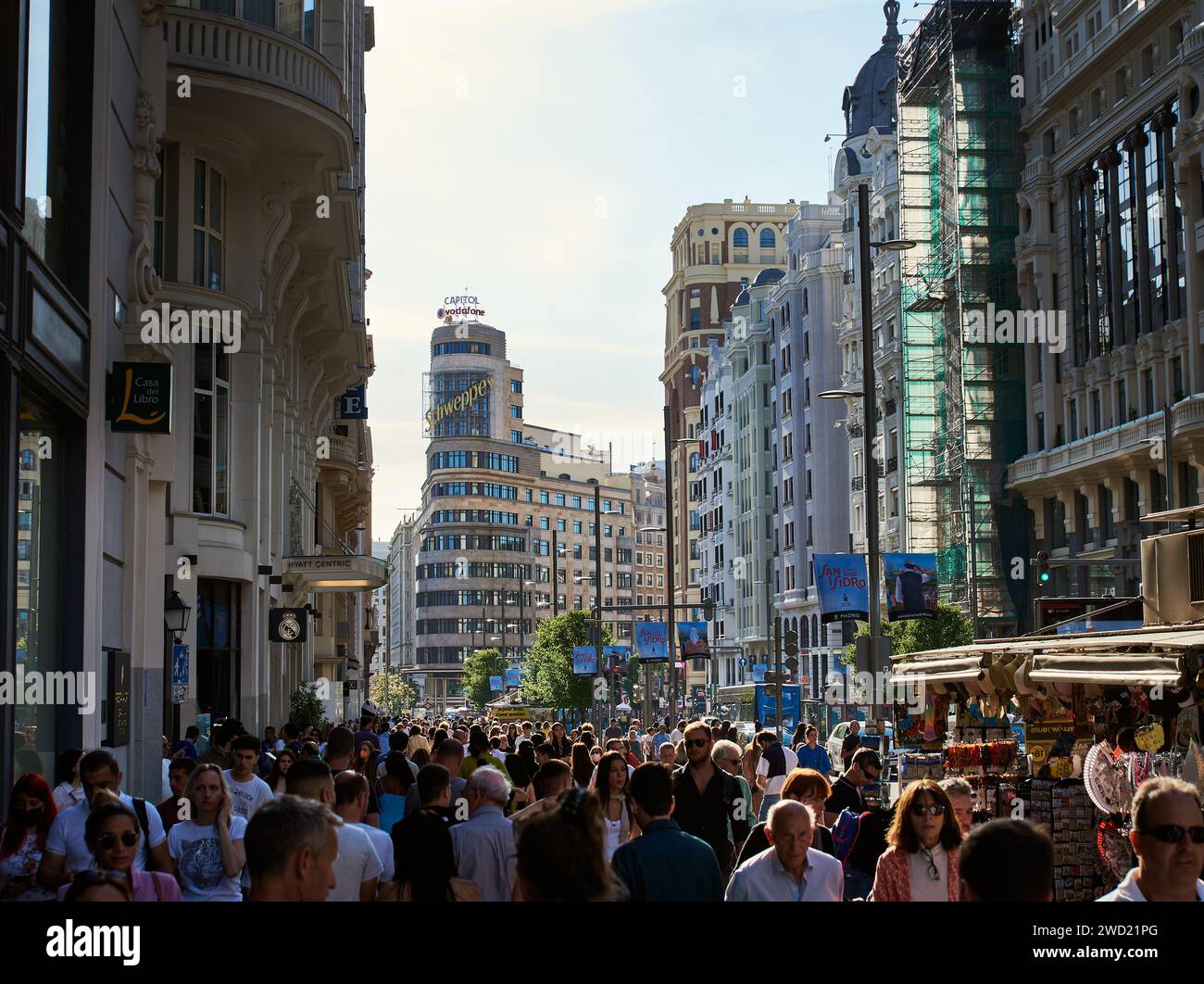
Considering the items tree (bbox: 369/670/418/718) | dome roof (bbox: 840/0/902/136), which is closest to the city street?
dome roof (bbox: 840/0/902/136)

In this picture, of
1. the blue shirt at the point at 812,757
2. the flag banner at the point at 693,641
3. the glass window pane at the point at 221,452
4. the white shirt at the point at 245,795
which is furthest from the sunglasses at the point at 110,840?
the flag banner at the point at 693,641

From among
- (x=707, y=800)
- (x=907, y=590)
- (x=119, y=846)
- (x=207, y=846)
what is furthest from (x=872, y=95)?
(x=119, y=846)

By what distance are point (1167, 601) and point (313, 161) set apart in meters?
15.7

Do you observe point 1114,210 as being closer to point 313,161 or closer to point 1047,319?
point 1047,319

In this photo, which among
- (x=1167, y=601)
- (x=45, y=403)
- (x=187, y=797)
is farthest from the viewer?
(x=1167, y=601)

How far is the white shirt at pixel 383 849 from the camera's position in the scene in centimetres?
799

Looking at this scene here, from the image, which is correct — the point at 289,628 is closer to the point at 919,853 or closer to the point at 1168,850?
the point at 919,853

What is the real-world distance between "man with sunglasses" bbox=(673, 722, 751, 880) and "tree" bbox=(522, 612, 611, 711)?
7310 centimetres

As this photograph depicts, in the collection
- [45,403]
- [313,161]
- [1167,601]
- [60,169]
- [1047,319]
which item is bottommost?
[1167,601]

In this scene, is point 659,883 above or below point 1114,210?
below

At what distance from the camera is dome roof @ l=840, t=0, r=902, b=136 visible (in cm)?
9956
